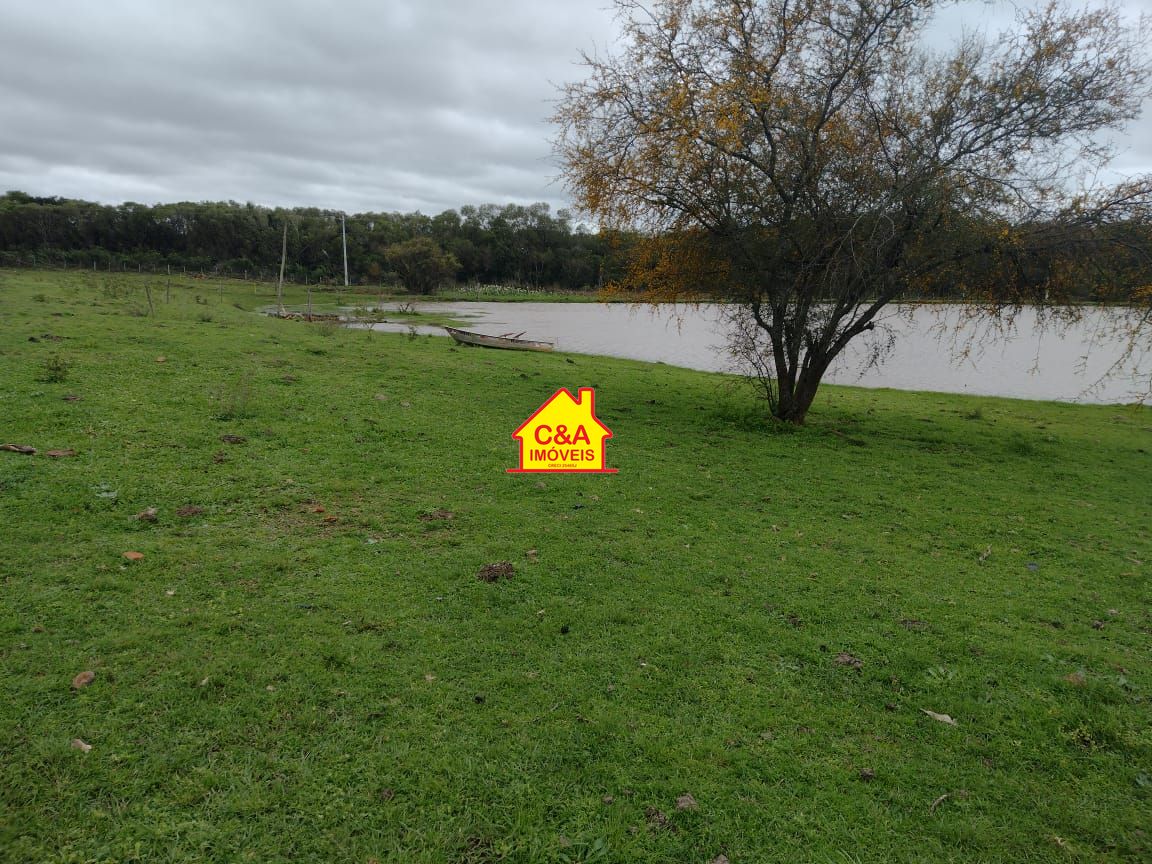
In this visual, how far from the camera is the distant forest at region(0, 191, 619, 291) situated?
6612 centimetres

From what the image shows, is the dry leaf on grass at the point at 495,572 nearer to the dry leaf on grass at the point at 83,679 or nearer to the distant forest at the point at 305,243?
the dry leaf on grass at the point at 83,679

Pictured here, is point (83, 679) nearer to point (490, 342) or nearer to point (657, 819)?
point (657, 819)

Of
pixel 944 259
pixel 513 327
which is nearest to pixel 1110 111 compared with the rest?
pixel 944 259

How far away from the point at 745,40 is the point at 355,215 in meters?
104

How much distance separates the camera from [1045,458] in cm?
1079

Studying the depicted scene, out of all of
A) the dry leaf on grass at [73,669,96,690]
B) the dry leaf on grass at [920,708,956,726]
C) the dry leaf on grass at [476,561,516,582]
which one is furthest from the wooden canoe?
the dry leaf on grass at [920,708,956,726]

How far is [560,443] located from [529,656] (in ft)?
15.1

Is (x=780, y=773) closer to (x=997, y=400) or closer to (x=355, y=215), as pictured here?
(x=997, y=400)

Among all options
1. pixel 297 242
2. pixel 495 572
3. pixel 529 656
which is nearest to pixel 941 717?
pixel 529 656

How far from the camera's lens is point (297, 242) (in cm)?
8112

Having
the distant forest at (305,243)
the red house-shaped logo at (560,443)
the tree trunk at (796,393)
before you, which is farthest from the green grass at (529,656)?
the distant forest at (305,243)

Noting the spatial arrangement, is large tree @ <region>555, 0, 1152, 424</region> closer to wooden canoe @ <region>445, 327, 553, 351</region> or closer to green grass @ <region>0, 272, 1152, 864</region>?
green grass @ <region>0, 272, 1152, 864</region>

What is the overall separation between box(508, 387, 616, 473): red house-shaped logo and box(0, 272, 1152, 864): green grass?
467mm

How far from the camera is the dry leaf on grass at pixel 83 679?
310 centimetres
